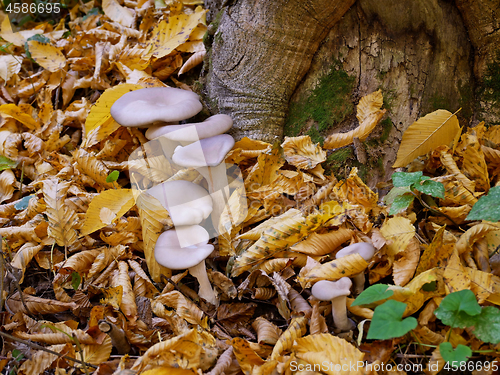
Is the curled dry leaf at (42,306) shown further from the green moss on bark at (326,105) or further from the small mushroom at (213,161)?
the green moss on bark at (326,105)

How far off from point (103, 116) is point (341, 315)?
7.22ft

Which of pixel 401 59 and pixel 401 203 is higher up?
pixel 401 59

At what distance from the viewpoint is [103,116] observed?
279cm

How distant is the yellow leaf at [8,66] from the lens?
368 centimetres

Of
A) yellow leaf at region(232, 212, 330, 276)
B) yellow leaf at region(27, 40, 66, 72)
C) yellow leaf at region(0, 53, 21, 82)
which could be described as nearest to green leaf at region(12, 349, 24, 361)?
yellow leaf at region(232, 212, 330, 276)

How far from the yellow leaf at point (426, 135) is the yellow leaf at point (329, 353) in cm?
129

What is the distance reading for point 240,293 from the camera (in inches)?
80.8

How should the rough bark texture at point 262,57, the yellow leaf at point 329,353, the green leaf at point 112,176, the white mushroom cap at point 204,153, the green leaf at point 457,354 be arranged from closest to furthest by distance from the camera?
the green leaf at point 457,354 → the yellow leaf at point 329,353 → the white mushroom cap at point 204,153 → the green leaf at point 112,176 → the rough bark texture at point 262,57

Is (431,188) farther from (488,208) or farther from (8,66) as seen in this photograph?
(8,66)

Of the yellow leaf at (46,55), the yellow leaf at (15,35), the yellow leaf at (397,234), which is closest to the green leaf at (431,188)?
the yellow leaf at (397,234)

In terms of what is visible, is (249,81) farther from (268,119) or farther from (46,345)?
(46,345)

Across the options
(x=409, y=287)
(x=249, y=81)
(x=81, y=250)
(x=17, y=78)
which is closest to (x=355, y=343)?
(x=409, y=287)

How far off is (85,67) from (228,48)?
159 centimetres

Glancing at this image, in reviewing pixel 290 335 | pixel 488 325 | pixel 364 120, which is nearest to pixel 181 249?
pixel 290 335
